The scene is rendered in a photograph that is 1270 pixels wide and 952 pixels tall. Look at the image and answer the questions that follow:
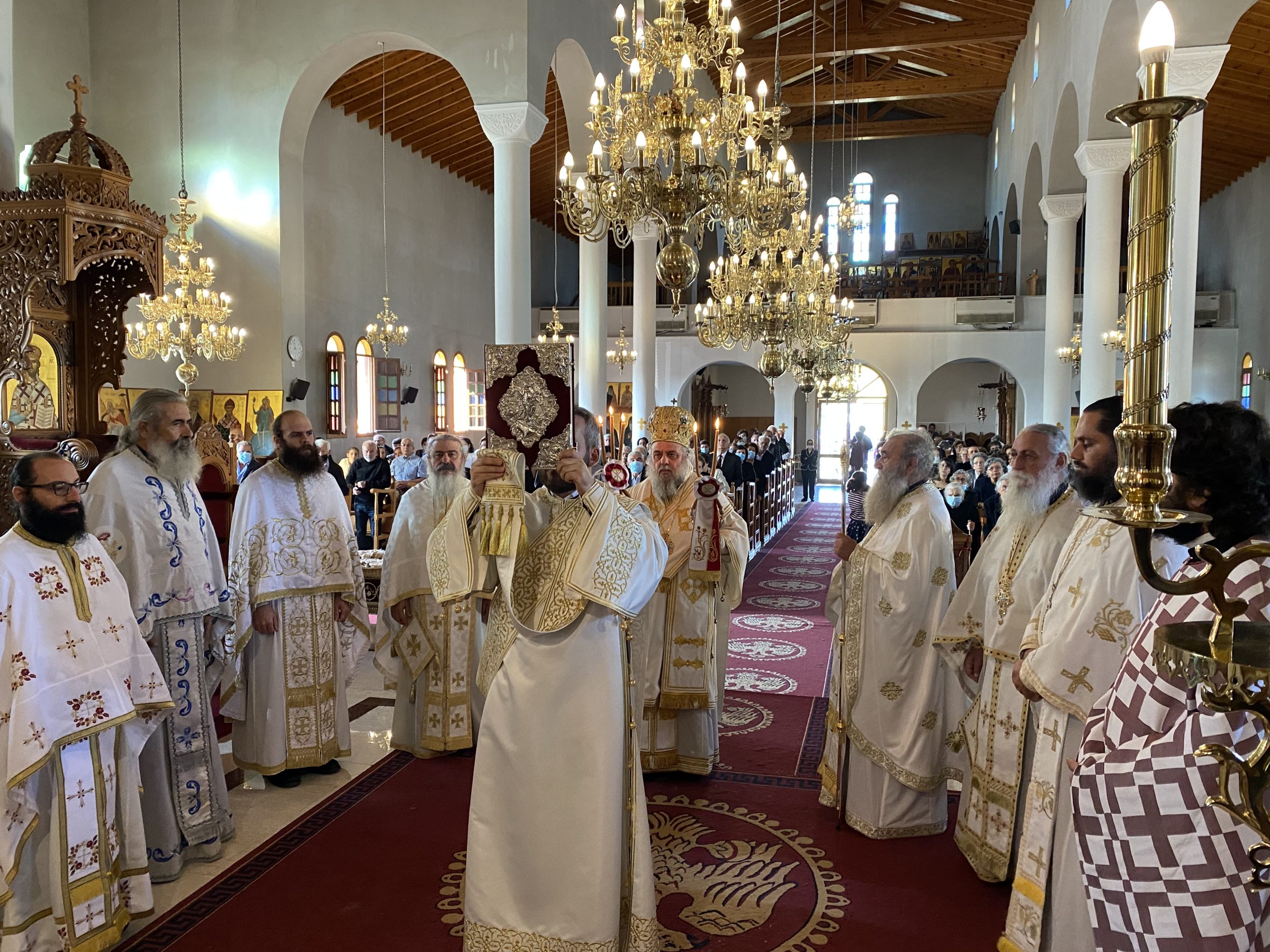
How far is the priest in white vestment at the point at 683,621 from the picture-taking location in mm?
4562

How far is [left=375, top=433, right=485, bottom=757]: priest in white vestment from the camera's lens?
4938mm

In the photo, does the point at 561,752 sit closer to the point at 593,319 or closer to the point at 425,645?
the point at 425,645

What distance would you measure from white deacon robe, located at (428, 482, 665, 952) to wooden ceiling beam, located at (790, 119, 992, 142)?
25.9 m

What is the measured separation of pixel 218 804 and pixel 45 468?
1.60 meters

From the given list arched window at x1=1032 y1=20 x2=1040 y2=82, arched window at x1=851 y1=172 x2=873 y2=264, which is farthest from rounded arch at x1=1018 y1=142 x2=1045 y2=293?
arched window at x1=851 y1=172 x2=873 y2=264

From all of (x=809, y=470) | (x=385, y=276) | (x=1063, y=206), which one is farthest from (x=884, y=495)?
(x=809, y=470)

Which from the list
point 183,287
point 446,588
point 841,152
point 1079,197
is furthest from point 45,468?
point 841,152

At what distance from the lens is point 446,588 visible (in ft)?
9.56

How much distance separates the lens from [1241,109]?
54.7ft

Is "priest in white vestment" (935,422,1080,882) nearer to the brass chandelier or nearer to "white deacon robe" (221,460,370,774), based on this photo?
"white deacon robe" (221,460,370,774)

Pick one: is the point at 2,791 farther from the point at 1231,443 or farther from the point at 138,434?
the point at 1231,443

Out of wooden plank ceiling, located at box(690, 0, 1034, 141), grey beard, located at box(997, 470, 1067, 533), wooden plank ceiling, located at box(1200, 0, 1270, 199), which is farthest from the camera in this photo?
wooden plank ceiling, located at box(690, 0, 1034, 141)

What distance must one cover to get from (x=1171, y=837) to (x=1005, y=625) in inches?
86.8

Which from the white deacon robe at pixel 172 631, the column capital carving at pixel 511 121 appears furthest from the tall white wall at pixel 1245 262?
the white deacon robe at pixel 172 631
